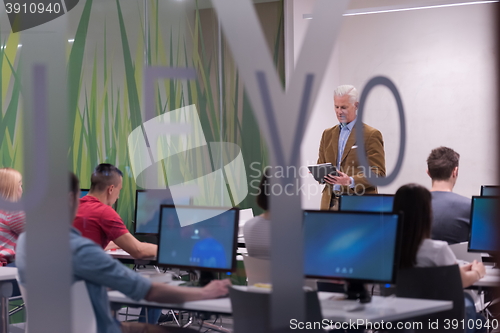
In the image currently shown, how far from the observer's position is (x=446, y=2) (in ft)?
9.20

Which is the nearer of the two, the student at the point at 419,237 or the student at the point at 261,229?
the student at the point at 261,229

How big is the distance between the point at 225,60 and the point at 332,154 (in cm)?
54

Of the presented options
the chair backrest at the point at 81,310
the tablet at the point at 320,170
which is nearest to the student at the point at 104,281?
the chair backrest at the point at 81,310

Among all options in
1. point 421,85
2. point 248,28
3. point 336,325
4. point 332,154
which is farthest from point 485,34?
point 336,325

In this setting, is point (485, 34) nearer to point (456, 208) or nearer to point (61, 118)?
point (456, 208)

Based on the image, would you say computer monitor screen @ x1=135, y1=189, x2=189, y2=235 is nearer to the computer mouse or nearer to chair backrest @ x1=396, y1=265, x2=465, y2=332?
the computer mouse

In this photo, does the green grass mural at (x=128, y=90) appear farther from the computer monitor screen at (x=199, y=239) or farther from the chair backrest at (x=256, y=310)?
the chair backrest at (x=256, y=310)

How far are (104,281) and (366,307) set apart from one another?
946 mm

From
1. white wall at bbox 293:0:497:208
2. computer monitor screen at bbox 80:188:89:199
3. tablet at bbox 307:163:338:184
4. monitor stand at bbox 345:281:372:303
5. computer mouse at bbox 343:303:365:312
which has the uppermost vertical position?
white wall at bbox 293:0:497:208

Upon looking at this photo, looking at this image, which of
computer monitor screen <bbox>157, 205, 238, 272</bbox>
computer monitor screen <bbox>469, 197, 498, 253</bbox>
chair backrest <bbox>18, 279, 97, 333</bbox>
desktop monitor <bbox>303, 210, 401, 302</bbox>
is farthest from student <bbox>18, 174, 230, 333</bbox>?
computer monitor screen <bbox>469, 197, 498, 253</bbox>

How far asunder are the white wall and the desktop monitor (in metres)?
0.11

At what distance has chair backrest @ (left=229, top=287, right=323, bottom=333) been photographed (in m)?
2.18

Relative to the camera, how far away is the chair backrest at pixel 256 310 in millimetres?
2182

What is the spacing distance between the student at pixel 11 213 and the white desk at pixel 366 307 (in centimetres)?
41
